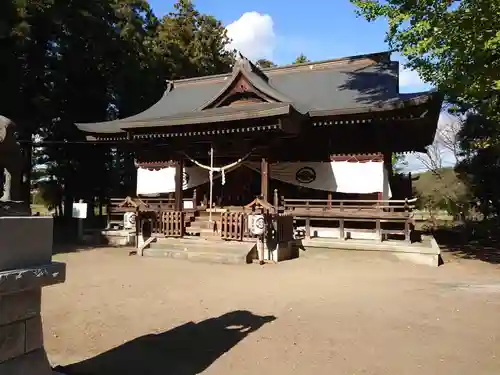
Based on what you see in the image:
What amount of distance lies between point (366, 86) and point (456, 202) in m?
10.2

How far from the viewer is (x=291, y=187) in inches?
659

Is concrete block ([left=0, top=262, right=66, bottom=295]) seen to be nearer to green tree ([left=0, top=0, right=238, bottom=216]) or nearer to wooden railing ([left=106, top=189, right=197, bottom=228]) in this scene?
wooden railing ([left=106, top=189, right=197, bottom=228])

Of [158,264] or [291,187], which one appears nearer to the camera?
[158,264]

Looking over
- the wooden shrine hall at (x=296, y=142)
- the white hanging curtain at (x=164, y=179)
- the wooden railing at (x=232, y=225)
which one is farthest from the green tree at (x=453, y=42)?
the white hanging curtain at (x=164, y=179)

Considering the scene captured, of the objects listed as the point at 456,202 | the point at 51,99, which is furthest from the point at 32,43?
the point at 456,202

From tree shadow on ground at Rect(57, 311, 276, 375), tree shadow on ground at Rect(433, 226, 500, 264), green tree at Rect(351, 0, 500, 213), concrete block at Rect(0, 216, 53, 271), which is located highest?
green tree at Rect(351, 0, 500, 213)

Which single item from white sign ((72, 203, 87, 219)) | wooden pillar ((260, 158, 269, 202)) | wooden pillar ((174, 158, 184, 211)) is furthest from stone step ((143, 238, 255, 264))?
white sign ((72, 203, 87, 219))

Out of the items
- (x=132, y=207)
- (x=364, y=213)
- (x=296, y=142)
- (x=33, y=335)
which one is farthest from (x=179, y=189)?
(x=33, y=335)

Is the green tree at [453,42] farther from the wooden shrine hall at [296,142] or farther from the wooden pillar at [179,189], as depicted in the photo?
the wooden pillar at [179,189]

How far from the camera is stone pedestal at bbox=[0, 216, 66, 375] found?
2.81 meters

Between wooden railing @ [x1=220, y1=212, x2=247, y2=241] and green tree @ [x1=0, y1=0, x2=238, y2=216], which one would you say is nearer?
wooden railing @ [x1=220, y1=212, x2=247, y2=241]

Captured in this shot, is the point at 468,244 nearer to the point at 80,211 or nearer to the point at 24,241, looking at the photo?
the point at 80,211

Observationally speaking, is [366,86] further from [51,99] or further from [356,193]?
[51,99]

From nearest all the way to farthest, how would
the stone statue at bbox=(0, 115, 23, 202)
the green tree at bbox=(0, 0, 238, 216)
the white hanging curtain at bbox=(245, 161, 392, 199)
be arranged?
the stone statue at bbox=(0, 115, 23, 202) → the white hanging curtain at bbox=(245, 161, 392, 199) → the green tree at bbox=(0, 0, 238, 216)
